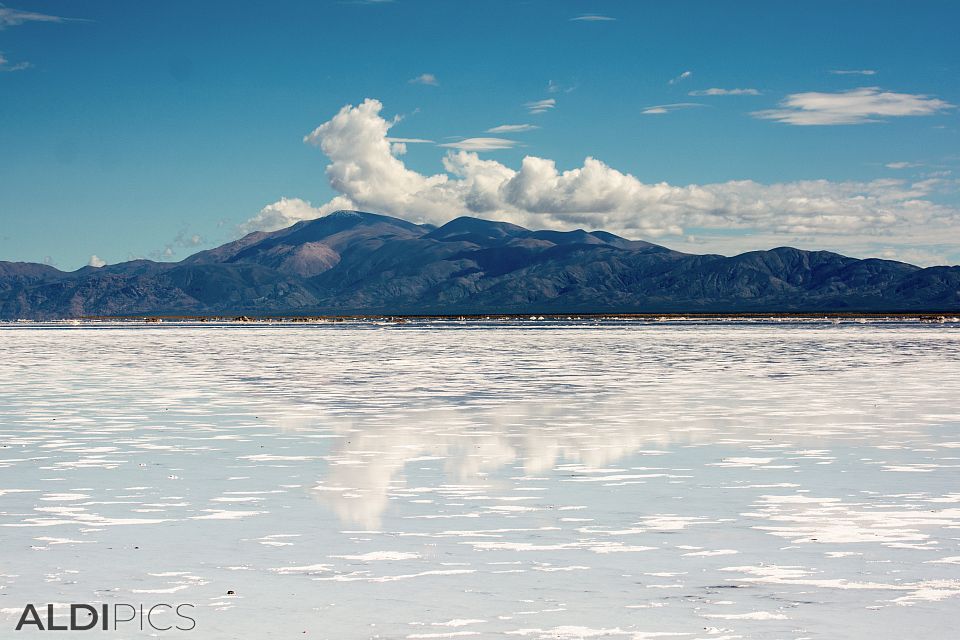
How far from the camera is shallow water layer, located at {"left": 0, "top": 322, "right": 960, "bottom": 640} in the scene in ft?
31.5

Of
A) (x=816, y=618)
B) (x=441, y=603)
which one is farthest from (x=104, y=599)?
(x=816, y=618)

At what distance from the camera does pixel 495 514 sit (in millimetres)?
14062

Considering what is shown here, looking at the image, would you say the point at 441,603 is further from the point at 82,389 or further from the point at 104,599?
the point at 82,389

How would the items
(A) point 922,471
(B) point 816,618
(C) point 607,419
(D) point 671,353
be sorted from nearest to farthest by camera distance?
(B) point 816,618, (A) point 922,471, (C) point 607,419, (D) point 671,353

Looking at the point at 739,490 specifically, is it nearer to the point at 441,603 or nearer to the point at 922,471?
the point at 922,471

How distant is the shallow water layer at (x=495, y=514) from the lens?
9.59m

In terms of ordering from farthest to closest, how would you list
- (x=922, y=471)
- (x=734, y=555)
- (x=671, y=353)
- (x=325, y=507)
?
(x=671, y=353), (x=922, y=471), (x=325, y=507), (x=734, y=555)

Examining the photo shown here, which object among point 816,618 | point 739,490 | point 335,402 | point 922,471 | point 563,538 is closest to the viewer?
point 816,618

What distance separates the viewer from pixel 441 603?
32.1 ft

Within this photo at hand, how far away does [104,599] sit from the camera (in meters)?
9.88

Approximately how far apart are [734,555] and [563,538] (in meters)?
1.87

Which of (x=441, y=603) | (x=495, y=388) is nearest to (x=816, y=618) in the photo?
(x=441, y=603)

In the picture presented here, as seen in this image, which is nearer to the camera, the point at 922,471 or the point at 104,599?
the point at 104,599

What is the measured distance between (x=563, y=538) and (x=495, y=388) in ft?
77.0
